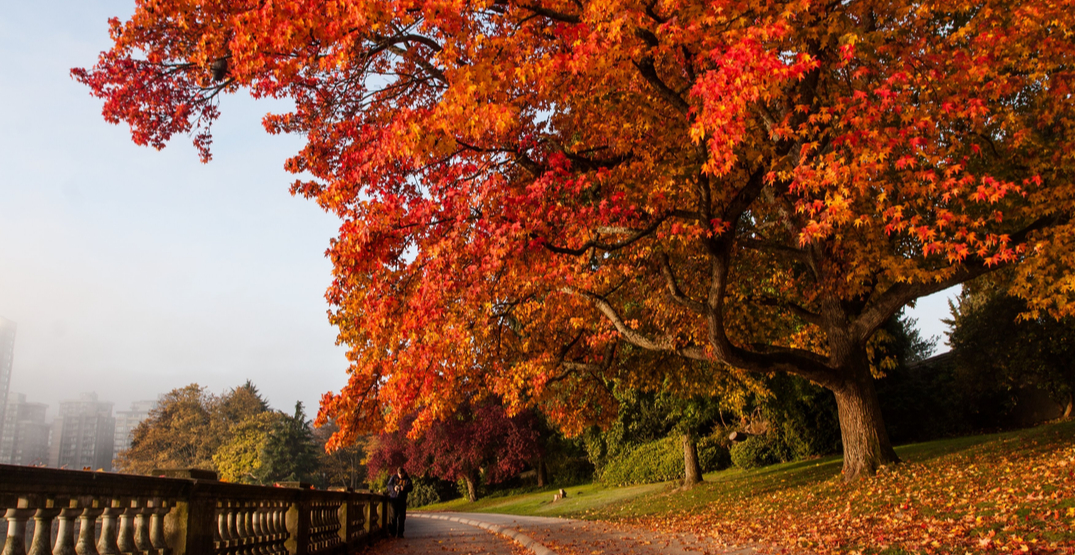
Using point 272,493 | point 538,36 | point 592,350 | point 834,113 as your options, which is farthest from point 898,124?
point 272,493

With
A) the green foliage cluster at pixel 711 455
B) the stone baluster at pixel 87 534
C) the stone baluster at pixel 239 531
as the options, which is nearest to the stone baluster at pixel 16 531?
the stone baluster at pixel 87 534

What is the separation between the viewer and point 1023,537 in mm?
6836

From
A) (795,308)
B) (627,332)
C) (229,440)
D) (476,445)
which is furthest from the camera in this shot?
(229,440)

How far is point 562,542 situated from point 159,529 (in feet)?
26.3

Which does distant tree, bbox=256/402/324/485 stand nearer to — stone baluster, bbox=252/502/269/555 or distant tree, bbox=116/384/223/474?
distant tree, bbox=116/384/223/474

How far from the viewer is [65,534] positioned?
373cm

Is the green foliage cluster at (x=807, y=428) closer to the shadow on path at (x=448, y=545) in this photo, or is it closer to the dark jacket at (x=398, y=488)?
the shadow on path at (x=448, y=545)

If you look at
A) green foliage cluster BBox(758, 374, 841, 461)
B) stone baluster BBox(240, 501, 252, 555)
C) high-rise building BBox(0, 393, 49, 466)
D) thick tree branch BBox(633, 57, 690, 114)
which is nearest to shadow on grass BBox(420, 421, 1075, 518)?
green foliage cluster BBox(758, 374, 841, 461)

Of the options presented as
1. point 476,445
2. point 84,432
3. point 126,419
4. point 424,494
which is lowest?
point 424,494

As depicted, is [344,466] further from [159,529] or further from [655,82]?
[159,529]

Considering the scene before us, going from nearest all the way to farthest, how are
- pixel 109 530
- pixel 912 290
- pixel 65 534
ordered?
pixel 65 534, pixel 109 530, pixel 912 290

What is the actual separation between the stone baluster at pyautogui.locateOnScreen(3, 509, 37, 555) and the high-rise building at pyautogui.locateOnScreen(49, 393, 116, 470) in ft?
406

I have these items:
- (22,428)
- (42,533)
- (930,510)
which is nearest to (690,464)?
(930,510)

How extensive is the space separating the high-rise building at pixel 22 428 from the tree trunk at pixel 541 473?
91.8m
